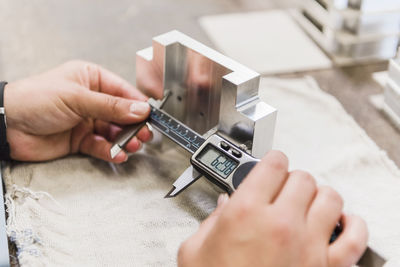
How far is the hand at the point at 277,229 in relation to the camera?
1.48 feet

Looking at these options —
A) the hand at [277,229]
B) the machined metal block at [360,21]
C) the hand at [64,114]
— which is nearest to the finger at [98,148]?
the hand at [64,114]

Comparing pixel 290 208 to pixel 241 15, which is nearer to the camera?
pixel 290 208

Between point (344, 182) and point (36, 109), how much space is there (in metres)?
0.45

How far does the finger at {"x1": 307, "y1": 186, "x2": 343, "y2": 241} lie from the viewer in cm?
48

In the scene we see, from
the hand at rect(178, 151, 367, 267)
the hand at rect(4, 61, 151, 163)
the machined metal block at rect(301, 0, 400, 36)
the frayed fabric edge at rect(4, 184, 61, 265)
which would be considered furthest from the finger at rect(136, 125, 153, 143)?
the machined metal block at rect(301, 0, 400, 36)

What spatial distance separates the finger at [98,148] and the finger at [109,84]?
77 mm

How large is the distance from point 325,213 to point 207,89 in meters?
0.28

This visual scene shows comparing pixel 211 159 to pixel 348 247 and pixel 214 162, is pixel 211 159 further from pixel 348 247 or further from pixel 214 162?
pixel 348 247

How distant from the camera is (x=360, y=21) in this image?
3.31 feet

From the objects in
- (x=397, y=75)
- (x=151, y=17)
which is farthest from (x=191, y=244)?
(x=151, y=17)

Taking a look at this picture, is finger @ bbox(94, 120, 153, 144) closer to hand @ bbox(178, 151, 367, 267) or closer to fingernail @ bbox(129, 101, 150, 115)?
fingernail @ bbox(129, 101, 150, 115)

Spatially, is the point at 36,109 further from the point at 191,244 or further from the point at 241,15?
the point at 241,15

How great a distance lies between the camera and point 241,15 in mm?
1253

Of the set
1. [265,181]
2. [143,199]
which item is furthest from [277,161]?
[143,199]
